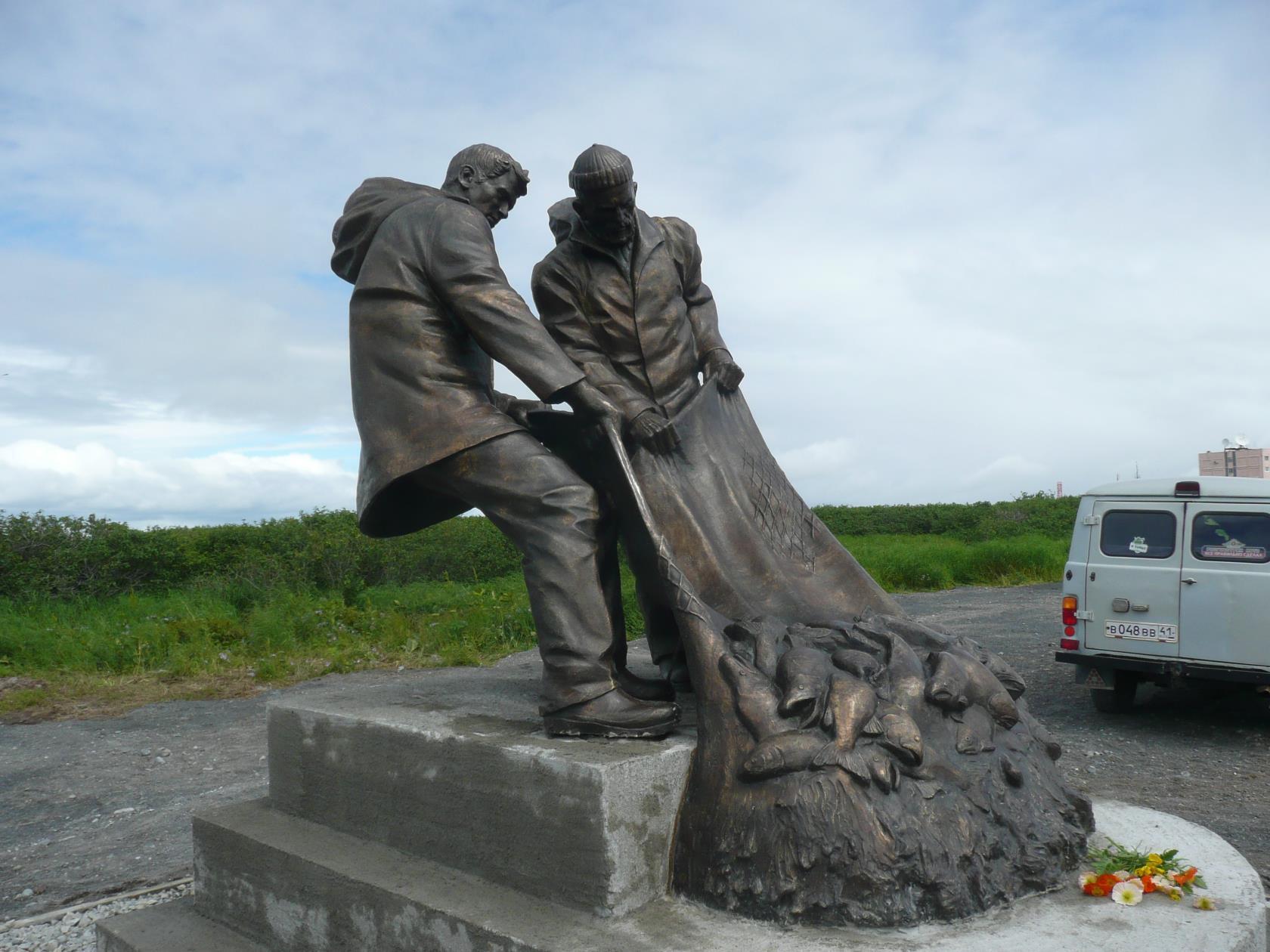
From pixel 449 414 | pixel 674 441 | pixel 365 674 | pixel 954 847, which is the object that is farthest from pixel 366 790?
pixel 365 674

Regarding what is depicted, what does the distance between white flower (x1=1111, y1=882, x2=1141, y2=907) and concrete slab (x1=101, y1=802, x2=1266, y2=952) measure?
2 centimetres

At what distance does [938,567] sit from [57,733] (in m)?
13.4

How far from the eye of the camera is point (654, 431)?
10.9ft

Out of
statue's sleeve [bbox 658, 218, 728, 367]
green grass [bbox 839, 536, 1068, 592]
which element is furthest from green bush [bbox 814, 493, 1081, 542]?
statue's sleeve [bbox 658, 218, 728, 367]

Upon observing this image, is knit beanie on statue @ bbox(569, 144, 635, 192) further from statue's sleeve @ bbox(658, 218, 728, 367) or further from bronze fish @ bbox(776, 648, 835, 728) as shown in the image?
bronze fish @ bbox(776, 648, 835, 728)

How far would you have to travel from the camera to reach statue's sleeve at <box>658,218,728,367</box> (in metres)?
3.68

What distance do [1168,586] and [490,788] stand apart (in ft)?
20.0

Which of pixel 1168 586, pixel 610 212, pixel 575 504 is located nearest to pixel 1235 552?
pixel 1168 586

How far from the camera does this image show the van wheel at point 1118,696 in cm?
781

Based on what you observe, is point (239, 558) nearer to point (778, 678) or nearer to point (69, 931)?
point (69, 931)

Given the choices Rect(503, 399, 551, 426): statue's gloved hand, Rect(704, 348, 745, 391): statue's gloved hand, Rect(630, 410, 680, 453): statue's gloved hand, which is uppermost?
Rect(704, 348, 745, 391): statue's gloved hand

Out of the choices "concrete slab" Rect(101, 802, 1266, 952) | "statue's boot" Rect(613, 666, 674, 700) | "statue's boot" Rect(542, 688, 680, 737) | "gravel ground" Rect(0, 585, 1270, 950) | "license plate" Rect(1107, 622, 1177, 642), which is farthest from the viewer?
"license plate" Rect(1107, 622, 1177, 642)

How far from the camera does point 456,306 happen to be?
2.98 meters

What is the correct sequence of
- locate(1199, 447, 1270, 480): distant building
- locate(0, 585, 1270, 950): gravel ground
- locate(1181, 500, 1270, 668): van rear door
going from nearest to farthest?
locate(0, 585, 1270, 950): gravel ground, locate(1181, 500, 1270, 668): van rear door, locate(1199, 447, 1270, 480): distant building
